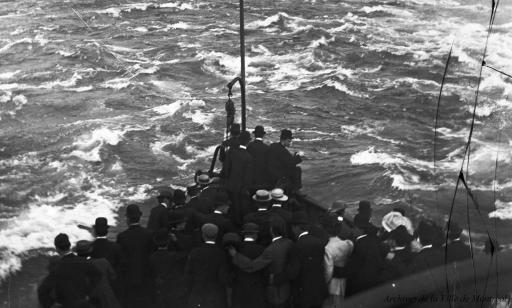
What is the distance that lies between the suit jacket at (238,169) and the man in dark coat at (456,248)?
8.80 feet

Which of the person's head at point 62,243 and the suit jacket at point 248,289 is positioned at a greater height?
the person's head at point 62,243

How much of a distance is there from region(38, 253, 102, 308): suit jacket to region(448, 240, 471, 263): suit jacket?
2845 millimetres

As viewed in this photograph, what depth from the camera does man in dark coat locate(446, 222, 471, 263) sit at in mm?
5021

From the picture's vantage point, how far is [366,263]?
540 centimetres

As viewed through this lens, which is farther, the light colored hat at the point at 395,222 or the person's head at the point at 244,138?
the person's head at the point at 244,138

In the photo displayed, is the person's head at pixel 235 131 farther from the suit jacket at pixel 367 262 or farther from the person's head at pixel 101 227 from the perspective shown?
the suit jacket at pixel 367 262

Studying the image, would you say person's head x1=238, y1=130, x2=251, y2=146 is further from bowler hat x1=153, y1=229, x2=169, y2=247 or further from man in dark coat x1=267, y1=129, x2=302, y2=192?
bowler hat x1=153, y1=229, x2=169, y2=247

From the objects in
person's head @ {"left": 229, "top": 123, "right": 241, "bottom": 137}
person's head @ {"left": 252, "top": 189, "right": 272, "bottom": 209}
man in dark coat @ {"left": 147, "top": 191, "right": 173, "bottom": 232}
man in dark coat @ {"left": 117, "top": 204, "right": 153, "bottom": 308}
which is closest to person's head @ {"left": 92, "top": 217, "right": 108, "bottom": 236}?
man in dark coat @ {"left": 117, "top": 204, "right": 153, "bottom": 308}

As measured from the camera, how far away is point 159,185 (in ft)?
55.6

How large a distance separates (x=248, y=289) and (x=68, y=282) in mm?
1473

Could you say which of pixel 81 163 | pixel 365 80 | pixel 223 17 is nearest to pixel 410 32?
pixel 365 80

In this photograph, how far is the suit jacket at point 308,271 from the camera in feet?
17.5

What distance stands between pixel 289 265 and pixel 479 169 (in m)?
11.1

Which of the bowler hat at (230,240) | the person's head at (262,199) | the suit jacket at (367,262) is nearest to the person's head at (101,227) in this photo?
the bowler hat at (230,240)
